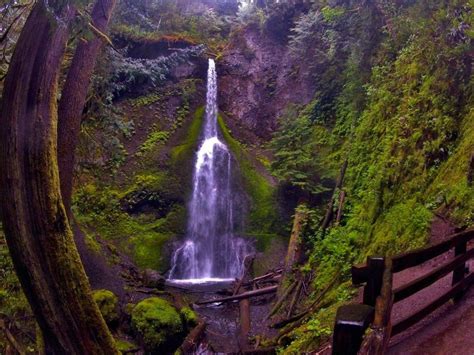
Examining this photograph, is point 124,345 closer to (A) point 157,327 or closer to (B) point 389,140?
(A) point 157,327

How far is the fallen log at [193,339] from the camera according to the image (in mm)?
9402

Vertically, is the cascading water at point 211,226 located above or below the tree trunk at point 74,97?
below

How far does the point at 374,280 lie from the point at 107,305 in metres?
8.45

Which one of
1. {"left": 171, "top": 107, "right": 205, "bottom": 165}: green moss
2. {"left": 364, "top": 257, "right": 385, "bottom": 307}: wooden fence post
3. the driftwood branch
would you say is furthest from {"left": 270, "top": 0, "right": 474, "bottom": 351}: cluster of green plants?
{"left": 171, "top": 107, "right": 205, "bottom": 165}: green moss

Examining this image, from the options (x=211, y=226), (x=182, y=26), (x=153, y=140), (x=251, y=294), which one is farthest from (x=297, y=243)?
(x=182, y=26)

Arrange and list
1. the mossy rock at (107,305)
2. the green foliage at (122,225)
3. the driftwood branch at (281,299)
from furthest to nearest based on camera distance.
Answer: the green foliage at (122,225) < the mossy rock at (107,305) < the driftwood branch at (281,299)

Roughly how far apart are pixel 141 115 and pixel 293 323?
16.0m

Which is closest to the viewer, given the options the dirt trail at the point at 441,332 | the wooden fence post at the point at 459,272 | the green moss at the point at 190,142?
the dirt trail at the point at 441,332

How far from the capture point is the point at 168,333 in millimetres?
10008

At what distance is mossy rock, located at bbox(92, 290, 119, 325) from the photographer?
33.3 feet

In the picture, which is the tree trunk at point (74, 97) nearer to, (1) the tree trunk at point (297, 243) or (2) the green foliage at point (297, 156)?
(1) the tree trunk at point (297, 243)

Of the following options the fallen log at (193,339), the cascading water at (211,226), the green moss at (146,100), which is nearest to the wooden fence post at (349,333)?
the fallen log at (193,339)

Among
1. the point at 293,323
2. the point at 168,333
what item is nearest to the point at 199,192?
the point at 168,333

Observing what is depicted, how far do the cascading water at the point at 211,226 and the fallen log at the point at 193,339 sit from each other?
5342 millimetres
